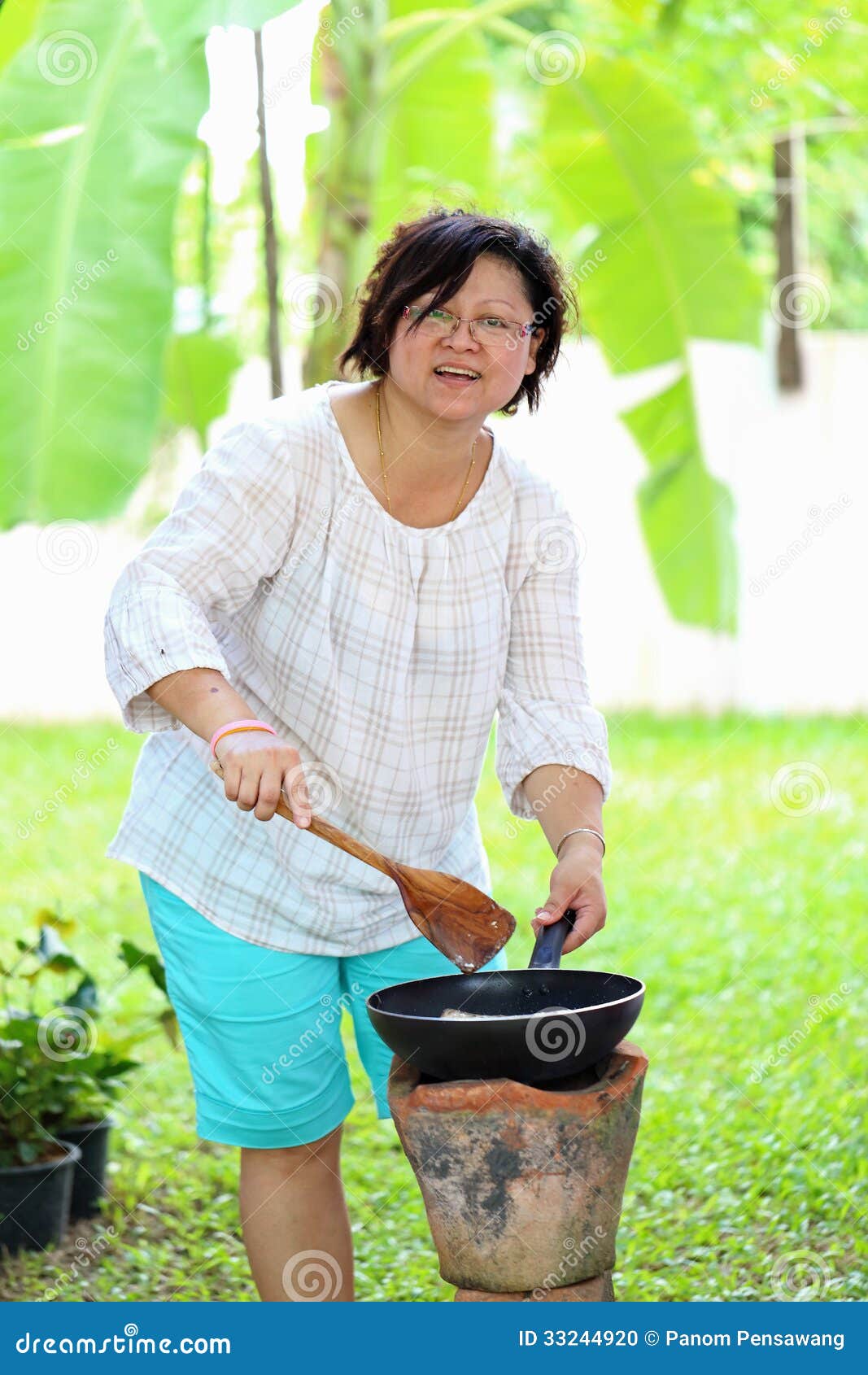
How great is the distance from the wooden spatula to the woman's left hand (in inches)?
2.5

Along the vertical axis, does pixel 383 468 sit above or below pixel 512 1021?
above

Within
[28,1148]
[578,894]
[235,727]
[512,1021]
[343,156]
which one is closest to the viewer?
[512,1021]

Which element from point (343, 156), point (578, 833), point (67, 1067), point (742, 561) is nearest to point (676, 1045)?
point (67, 1067)

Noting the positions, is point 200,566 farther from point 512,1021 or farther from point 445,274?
point 512,1021

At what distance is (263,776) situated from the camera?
71.0 inches

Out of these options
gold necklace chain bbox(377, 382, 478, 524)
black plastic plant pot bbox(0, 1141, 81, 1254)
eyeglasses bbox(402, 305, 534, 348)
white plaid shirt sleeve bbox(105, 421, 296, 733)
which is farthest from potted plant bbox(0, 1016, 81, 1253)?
eyeglasses bbox(402, 305, 534, 348)

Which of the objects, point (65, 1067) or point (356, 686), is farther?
point (65, 1067)

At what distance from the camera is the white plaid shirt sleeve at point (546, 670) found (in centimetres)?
230

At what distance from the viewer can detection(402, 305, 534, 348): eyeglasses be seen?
2.03 metres

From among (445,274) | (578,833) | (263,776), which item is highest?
(445,274)

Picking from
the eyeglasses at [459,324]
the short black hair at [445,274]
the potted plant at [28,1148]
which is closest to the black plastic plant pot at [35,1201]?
the potted plant at [28,1148]

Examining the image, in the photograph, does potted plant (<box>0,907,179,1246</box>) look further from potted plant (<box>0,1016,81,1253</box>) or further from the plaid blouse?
the plaid blouse

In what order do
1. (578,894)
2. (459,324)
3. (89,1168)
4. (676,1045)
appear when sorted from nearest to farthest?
(459,324)
(578,894)
(89,1168)
(676,1045)

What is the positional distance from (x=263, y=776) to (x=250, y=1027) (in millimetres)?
584
